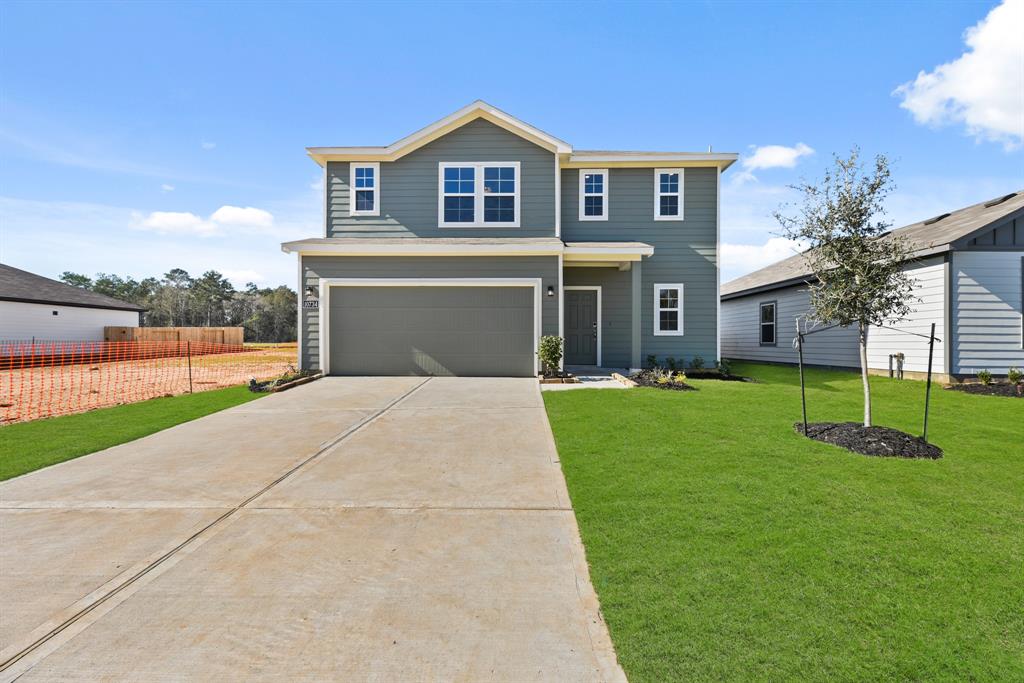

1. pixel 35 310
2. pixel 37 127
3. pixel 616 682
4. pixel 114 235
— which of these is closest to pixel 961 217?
pixel 616 682

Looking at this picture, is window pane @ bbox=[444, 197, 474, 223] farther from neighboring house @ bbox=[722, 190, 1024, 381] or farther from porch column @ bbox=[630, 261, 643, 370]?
neighboring house @ bbox=[722, 190, 1024, 381]

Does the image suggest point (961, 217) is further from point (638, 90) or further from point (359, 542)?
point (359, 542)

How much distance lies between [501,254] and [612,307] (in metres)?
4.12

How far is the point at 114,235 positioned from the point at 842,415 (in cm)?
4044

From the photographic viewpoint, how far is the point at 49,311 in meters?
21.8

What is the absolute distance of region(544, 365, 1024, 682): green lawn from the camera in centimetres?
203

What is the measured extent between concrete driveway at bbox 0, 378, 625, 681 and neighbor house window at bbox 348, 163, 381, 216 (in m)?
9.30

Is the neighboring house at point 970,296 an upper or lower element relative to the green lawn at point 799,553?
upper

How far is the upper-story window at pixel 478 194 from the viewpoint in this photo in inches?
511

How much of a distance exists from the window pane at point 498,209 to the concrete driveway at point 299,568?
879 centimetres

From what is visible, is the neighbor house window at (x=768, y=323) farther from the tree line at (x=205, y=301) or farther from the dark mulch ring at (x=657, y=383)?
the tree line at (x=205, y=301)

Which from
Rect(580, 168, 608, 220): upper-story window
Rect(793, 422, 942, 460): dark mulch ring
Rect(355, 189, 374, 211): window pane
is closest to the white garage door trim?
Rect(355, 189, 374, 211): window pane

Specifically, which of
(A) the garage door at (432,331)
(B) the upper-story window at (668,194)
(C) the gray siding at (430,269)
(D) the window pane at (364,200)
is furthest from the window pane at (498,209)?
(B) the upper-story window at (668,194)

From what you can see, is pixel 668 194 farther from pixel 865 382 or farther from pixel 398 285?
pixel 865 382
